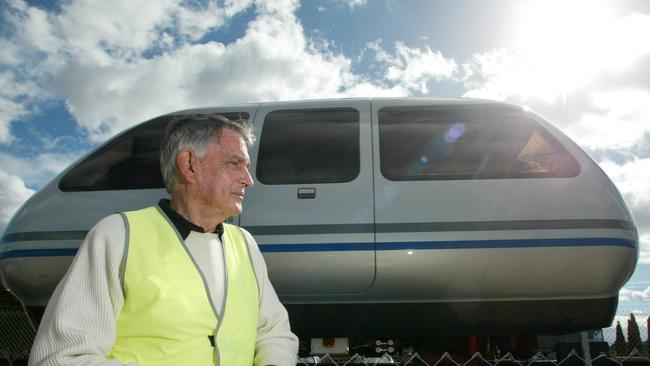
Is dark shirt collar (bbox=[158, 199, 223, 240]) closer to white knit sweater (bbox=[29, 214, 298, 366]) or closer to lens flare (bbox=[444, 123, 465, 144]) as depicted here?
white knit sweater (bbox=[29, 214, 298, 366])

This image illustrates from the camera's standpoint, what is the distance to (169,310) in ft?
4.97

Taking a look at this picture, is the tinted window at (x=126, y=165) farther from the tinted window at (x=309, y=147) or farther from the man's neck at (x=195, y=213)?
the man's neck at (x=195, y=213)

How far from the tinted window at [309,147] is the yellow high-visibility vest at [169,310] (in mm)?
1531

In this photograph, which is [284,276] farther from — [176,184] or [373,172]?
[176,184]

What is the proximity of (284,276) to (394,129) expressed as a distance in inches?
45.9

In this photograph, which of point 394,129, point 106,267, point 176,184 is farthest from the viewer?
point 394,129

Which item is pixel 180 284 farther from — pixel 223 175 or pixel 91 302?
A: pixel 223 175

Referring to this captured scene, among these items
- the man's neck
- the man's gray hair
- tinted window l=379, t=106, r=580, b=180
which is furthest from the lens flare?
the man's neck

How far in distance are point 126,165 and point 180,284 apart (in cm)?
211

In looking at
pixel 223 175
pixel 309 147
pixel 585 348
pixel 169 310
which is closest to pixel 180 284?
pixel 169 310

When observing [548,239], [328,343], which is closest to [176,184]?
[328,343]

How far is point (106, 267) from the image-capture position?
1491mm

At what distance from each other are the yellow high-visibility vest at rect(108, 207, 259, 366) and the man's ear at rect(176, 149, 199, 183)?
16 cm

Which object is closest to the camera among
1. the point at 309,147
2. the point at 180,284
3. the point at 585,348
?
the point at 180,284
